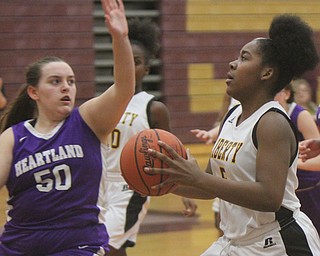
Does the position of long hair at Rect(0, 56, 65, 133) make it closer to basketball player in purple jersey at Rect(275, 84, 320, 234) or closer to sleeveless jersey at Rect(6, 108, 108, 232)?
sleeveless jersey at Rect(6, 108, 108, 232)

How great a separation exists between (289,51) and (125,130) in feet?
7.86

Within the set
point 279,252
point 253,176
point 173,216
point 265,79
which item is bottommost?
point 173,216

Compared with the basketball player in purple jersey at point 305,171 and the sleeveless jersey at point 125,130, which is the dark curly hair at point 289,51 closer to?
the basketball player in purple jersey at point 305,171

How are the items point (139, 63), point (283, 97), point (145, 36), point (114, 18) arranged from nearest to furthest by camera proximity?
point (114, 18) → point (283, 97) → point (139, 63) → point (145, 36)

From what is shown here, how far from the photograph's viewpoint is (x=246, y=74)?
372 cm

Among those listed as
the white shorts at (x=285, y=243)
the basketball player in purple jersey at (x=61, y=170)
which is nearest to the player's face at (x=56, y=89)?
the basketball player in purple jersey at (x=61, y=170)

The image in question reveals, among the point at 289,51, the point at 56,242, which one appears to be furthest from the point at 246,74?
the point at 56,242

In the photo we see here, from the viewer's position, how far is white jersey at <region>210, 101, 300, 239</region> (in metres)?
3.65

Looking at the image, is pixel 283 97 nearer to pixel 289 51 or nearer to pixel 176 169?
pixel 289 51

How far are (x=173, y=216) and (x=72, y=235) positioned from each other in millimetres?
5285

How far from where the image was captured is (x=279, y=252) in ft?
12.2

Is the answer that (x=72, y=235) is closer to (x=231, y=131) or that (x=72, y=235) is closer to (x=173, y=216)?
(x=231, y=131)

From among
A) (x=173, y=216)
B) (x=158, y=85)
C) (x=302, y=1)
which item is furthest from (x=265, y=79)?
(x=302, y=1)

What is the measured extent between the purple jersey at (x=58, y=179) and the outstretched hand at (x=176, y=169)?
0.57 m
